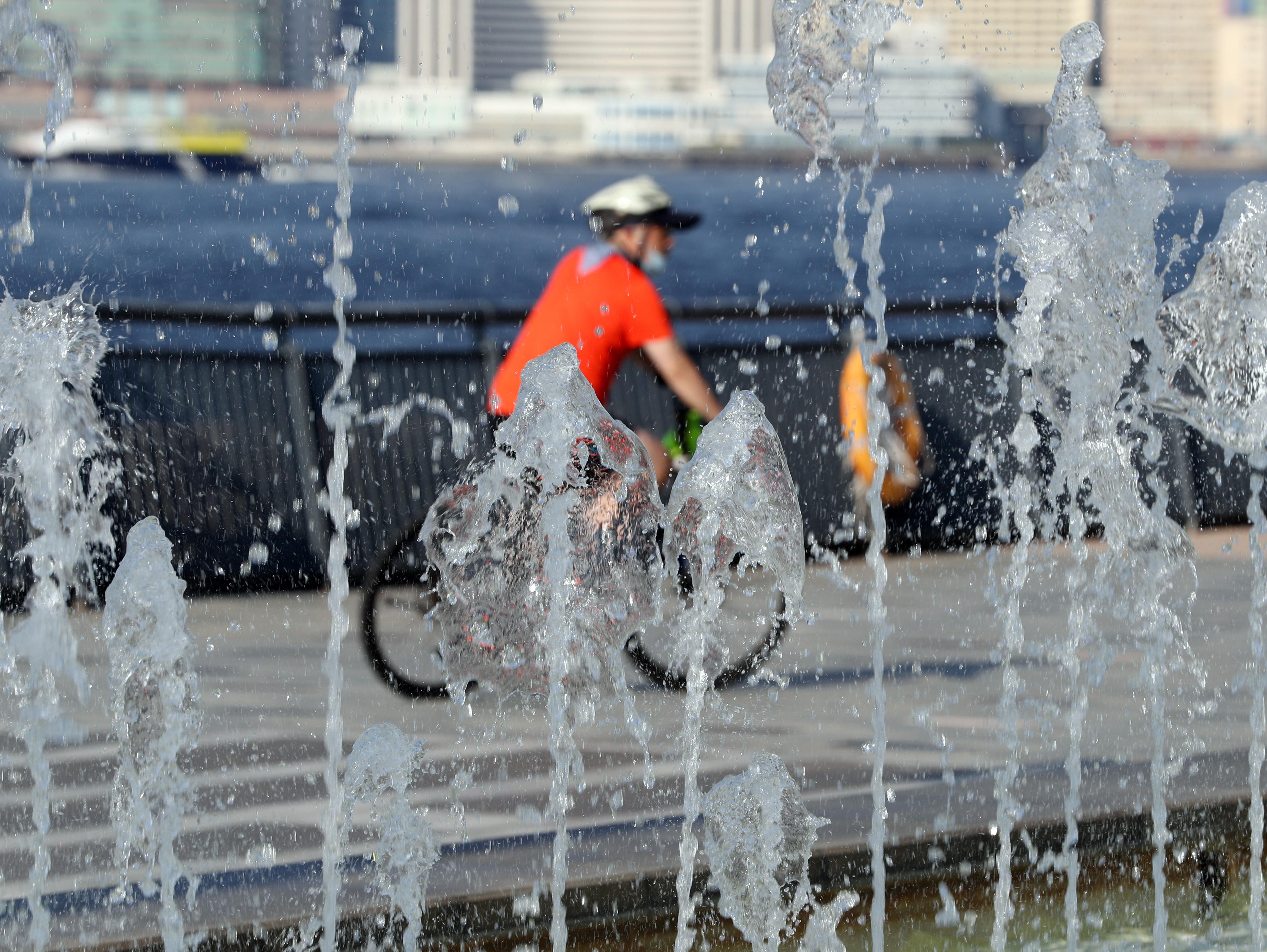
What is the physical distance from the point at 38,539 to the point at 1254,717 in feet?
18.4

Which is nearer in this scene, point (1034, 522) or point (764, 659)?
point (764, 659)

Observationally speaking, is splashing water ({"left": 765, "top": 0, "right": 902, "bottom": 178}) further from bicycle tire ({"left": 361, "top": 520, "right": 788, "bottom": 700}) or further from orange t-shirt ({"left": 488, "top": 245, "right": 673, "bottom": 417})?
bicycle tire ({"left": 361, "top": 520, "right": 788, "bottom": 700})

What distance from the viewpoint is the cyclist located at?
566 centimetres

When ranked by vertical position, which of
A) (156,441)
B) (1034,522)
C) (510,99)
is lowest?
(1034,522)

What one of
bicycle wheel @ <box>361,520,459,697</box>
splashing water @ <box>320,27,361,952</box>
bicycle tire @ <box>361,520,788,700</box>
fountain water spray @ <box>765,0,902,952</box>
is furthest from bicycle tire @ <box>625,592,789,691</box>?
splashing water @ <box>320,27,361,952</box>

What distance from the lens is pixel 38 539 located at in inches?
329

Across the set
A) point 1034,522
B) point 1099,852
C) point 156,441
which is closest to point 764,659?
point 1099,852

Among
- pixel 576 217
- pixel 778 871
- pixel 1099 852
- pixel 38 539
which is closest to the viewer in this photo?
pixel 778 871

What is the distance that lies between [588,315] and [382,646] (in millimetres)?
1591

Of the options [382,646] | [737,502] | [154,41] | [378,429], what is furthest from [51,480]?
[154,41]

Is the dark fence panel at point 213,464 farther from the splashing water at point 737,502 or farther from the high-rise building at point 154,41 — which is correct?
the high-rise building at point 154,41

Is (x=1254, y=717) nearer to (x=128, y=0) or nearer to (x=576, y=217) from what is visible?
(x=576, y=217)

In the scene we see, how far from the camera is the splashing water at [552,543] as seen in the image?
4.76 m

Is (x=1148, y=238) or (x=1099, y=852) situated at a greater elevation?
(x=1148, y=238)
